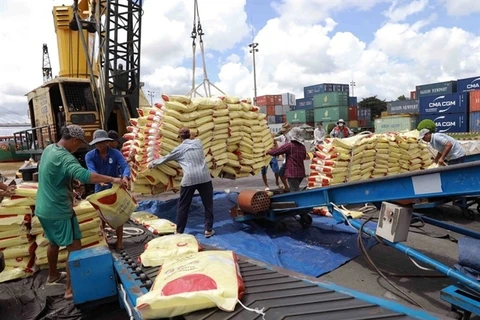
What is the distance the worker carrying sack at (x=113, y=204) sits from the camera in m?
3.98

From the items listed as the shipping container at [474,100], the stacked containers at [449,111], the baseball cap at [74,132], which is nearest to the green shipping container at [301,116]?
the stacked containers at [449,111]

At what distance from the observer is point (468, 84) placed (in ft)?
89.6

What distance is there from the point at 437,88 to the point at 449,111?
8.51m

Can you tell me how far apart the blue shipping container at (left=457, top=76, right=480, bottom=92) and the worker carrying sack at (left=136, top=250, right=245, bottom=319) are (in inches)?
1199

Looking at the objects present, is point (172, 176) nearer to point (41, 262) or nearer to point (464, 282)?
point (41, 262)

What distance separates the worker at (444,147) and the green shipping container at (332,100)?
32.4 m

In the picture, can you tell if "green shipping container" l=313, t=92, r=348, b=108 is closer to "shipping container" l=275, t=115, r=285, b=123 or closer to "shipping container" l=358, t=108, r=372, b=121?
"shipping container" l=358, t=108, r=372, b=121

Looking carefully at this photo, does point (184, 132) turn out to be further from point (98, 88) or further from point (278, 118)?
point (278, 118)

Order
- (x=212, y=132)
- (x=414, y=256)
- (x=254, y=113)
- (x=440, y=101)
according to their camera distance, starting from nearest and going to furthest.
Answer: (x=414, y=256), (x=212, y=132), (x=254, y=113), (x=440, y=101)

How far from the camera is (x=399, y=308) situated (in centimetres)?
196

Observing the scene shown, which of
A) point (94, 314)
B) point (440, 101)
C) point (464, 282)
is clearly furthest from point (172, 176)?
point (440, 101)

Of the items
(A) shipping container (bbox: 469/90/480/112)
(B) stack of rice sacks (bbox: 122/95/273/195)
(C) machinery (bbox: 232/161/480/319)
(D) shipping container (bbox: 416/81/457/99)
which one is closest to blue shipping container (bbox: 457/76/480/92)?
(D) shipping container (bbox: 416/81/457/99)

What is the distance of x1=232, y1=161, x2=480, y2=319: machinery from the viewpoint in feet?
8.48

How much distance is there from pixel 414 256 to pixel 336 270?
115cm
